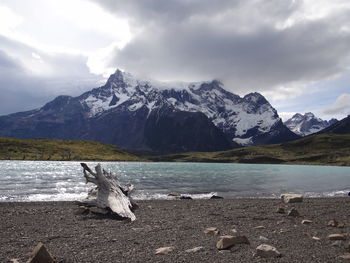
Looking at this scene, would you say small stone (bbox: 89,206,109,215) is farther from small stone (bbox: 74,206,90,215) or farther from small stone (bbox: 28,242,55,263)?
small stone (bbox: 28,242,55,263)

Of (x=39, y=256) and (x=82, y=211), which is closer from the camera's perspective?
(x=39, y=256)

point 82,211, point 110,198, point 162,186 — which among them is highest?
point 110,198

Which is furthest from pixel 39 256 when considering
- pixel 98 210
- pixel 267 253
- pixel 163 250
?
pixel 98 210

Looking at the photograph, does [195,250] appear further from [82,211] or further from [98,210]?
[82,211]

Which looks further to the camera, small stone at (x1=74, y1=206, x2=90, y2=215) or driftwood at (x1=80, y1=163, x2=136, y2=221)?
small stone at (x1=74, y1=206, x2=90, y2=215)

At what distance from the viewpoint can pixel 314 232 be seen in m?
20.7

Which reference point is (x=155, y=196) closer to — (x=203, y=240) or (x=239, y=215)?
(x=239, y=215)

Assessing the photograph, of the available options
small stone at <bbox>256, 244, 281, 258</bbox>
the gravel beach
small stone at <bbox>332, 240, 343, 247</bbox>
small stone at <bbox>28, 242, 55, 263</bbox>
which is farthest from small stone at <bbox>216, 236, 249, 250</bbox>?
small stone at <bbox>28, 242, 55, 263</bbox>

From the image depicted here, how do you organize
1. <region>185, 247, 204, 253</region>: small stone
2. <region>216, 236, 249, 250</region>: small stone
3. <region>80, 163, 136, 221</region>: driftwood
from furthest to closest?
<region>80, 163, 136, 221</region>: driftwood
<region>216, 236, 249, 250</region>: small stone
<region>185, 247, 204, 253</region>: small stone

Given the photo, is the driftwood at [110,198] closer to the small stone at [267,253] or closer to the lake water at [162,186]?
the lake water at [162,186]

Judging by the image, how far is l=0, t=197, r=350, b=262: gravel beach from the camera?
15047 mm

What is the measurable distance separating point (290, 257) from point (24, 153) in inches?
8018

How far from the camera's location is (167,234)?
19.9 metres

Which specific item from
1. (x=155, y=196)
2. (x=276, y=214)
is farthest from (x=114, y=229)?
(x=155, y=196)
